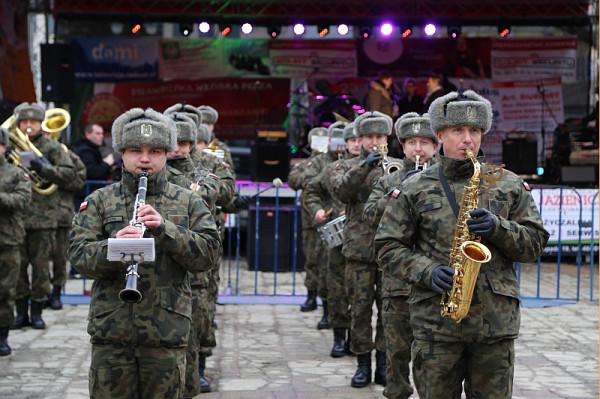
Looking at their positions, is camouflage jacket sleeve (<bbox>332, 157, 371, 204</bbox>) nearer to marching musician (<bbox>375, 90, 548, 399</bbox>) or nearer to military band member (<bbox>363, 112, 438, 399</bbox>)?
military band member (<bbox>363, 112, 438, 399</bbox>)

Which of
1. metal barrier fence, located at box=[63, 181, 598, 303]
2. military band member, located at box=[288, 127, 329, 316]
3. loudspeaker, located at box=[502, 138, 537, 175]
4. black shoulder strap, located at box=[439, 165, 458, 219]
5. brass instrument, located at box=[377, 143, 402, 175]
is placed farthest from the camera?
loudspeaker, located at box=[502, 138, 537, 175]

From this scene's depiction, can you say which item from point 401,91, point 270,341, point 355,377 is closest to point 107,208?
point 355,377

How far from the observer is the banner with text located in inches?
605

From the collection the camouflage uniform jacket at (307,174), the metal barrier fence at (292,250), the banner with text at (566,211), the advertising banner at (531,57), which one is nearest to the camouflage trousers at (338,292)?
the camouflage uniform jacket at (307,174)

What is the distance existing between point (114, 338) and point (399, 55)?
17.9 m

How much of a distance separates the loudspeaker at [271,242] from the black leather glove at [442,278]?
39.2 ft

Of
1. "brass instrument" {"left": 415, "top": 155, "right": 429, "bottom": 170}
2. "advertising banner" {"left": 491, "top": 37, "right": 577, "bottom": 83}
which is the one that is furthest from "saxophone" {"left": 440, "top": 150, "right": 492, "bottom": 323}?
"advertising banner" {"left": 491, "top": 37, "right": 577, "bottom": 83}

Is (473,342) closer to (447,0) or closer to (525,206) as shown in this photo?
(525,206)

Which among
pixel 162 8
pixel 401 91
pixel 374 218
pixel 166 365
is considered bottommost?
pixel 166 365

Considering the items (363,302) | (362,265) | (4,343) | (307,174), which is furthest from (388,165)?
(4,343)

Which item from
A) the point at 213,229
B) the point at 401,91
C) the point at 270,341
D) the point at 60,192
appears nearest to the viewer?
the point at 213,229

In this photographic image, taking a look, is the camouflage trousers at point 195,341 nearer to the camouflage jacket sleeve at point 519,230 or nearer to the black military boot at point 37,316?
the camouflage jacket sleeve at point 519,230

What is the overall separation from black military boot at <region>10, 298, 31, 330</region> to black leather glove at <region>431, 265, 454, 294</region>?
743cm

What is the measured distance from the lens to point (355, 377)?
29.8ft
